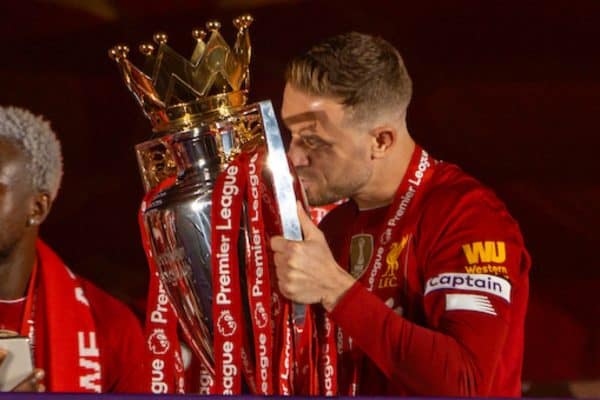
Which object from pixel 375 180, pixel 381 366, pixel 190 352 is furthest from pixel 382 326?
pixel 190 352

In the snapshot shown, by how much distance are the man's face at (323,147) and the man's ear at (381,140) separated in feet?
0.04

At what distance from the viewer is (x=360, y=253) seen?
250 cm

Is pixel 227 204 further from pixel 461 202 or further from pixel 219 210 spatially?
pixel 461 202

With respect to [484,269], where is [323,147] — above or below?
above

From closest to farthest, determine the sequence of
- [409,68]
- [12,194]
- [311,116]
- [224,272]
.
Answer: [224,272]
[311,116]
[12,194]
[409,68]

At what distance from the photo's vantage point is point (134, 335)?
2721 millimetres

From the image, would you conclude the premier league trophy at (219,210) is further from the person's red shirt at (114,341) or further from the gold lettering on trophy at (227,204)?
the person's red shirt at (114,341)

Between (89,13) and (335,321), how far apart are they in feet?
4.02

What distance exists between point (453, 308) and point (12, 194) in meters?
0.91

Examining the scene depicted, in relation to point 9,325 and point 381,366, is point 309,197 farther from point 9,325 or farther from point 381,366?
point 9,325

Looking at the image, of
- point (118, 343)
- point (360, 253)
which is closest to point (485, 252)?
point (360, 253)

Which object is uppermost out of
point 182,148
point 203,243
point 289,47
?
point 289,47

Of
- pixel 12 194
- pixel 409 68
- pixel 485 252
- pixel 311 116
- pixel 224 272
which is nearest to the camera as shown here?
pixel 224 272

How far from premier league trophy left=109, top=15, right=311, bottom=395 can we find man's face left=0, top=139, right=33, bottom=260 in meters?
0.42
